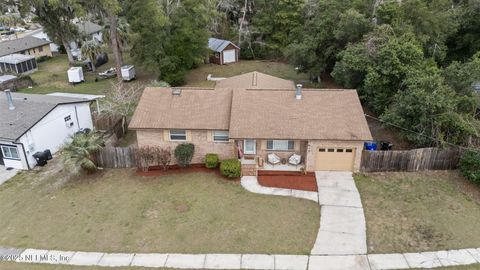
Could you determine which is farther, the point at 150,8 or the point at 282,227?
the point at 150,8

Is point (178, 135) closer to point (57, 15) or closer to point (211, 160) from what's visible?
point (211, 160)

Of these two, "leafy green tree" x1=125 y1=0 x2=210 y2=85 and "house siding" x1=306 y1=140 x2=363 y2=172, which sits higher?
"leafy green tree" x1=125 y1=0 x2=210 y2=85

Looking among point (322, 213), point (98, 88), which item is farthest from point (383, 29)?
point (98, 88)

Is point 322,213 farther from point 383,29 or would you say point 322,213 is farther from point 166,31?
point 166,31

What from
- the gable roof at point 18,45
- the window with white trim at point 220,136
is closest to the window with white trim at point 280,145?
the window with white trim at point 220,136

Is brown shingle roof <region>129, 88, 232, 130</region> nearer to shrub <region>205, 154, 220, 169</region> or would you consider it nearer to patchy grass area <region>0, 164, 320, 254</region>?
shrub <region>205, 154, 220, 169</region>

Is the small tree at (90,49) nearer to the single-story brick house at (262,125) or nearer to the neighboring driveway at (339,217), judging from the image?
the single-story brick house at (262,125)

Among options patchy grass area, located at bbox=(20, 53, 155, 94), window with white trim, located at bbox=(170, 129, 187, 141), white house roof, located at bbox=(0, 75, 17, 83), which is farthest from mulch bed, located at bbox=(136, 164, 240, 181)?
white house roof, located at bbox=(0, 75, 17, 83)

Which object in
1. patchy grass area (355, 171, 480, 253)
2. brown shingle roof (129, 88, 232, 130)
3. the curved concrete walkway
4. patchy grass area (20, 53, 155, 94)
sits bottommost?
the curved concrete walkway
